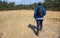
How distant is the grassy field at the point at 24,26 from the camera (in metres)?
17.2

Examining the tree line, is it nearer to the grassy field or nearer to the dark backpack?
the grassy field

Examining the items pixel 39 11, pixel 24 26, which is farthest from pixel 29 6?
pixel 39 11

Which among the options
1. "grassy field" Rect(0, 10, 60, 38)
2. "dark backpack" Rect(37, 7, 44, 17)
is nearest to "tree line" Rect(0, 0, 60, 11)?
"grassy field" Rect(0, 10, 60, 38)

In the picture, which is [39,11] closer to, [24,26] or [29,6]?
[24,26]

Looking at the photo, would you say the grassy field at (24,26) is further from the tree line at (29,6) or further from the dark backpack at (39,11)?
the tree line at (29,6)

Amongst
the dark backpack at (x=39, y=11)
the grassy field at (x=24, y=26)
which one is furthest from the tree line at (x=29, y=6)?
the dark backpack at (x=39, y=11)

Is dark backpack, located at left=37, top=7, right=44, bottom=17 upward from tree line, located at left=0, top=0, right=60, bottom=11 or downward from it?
upward

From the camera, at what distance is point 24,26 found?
742 inches

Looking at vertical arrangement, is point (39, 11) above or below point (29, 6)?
above

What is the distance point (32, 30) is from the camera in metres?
17.7

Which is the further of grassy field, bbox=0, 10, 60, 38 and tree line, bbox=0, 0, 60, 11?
tree line, bbox=0, 0, 60, 11

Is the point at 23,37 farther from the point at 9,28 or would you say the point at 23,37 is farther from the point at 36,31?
the point at 9,28

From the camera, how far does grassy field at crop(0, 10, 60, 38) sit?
56.4 ft

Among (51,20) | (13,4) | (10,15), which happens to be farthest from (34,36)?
Result: (13,4)
